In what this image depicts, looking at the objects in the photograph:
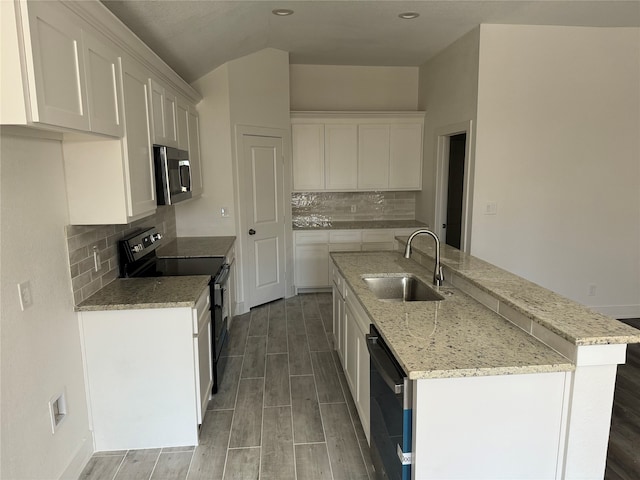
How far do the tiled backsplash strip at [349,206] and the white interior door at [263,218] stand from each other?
2.46 feet

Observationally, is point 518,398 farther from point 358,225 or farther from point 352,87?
point 352,87

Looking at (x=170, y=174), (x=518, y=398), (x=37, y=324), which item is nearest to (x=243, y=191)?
(x=170, y=174)

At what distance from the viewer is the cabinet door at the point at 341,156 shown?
5.35m

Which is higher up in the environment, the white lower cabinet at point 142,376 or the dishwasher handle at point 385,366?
the dishwasher handle at point 385,366

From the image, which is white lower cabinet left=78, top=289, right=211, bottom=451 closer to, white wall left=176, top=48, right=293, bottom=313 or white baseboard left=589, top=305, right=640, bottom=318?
white wall left=176, top=48, right=293, bottom=313

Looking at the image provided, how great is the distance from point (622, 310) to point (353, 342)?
11.3ft

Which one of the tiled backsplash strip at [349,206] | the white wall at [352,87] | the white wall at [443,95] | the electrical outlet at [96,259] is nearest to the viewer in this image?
the electrical outlet at [96,259]

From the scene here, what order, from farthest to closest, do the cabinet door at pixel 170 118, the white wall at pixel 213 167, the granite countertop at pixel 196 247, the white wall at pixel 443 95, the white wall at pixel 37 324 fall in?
the white wall at pixel 213 167 < the white wall at pixel 443 95 < the granite countertop at pixel 196 247 < the cabinet door at pixel 170 118 < the white wall at pixel 37 324

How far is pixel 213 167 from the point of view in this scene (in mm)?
4465

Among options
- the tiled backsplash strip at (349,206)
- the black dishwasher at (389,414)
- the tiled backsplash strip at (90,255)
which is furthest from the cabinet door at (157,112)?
the tiled backsplash strip at (349,206)

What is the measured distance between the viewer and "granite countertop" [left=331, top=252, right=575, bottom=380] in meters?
1.53

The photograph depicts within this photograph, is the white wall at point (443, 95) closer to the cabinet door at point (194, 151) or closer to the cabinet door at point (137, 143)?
the cabinet door at point (194, 151)

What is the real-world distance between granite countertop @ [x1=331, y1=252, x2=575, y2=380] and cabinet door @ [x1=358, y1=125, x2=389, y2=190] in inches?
125

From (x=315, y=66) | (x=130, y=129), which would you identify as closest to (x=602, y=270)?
(x=315, y=66)
